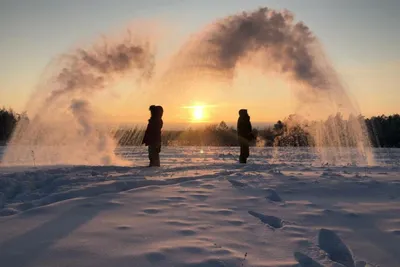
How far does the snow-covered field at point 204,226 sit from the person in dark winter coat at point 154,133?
586 cm

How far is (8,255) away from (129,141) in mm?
51844

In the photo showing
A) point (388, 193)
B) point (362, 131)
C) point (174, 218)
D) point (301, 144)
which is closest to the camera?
point (174, 218)

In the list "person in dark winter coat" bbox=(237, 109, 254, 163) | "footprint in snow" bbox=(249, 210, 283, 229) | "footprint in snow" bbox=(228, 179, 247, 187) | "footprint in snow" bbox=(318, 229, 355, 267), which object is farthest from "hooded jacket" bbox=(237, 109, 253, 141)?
"footprint in snow" bbox=(318, 229, 355, 267)

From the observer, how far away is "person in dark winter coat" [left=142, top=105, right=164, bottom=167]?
43.0ft

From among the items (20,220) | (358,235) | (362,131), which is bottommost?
(358,235)

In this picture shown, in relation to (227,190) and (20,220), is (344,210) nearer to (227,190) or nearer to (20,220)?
(227,190)

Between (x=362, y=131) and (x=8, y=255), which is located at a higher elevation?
(x=362, y=131)

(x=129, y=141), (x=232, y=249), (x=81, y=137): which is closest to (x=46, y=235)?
(x=232, y=249)

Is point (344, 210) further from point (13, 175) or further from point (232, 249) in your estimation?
point (13, 175)

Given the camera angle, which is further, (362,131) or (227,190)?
(362,131)

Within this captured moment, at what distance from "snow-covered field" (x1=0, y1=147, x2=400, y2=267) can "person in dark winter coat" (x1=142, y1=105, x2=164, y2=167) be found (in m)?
5.86

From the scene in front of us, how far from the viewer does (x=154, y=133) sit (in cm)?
1347

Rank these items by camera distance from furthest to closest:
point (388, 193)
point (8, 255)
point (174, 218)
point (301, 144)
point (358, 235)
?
point (301, 144), point (388, 193), point (174, 218), point (358, 235), point (8, 255)

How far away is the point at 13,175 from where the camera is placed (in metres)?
8.34
